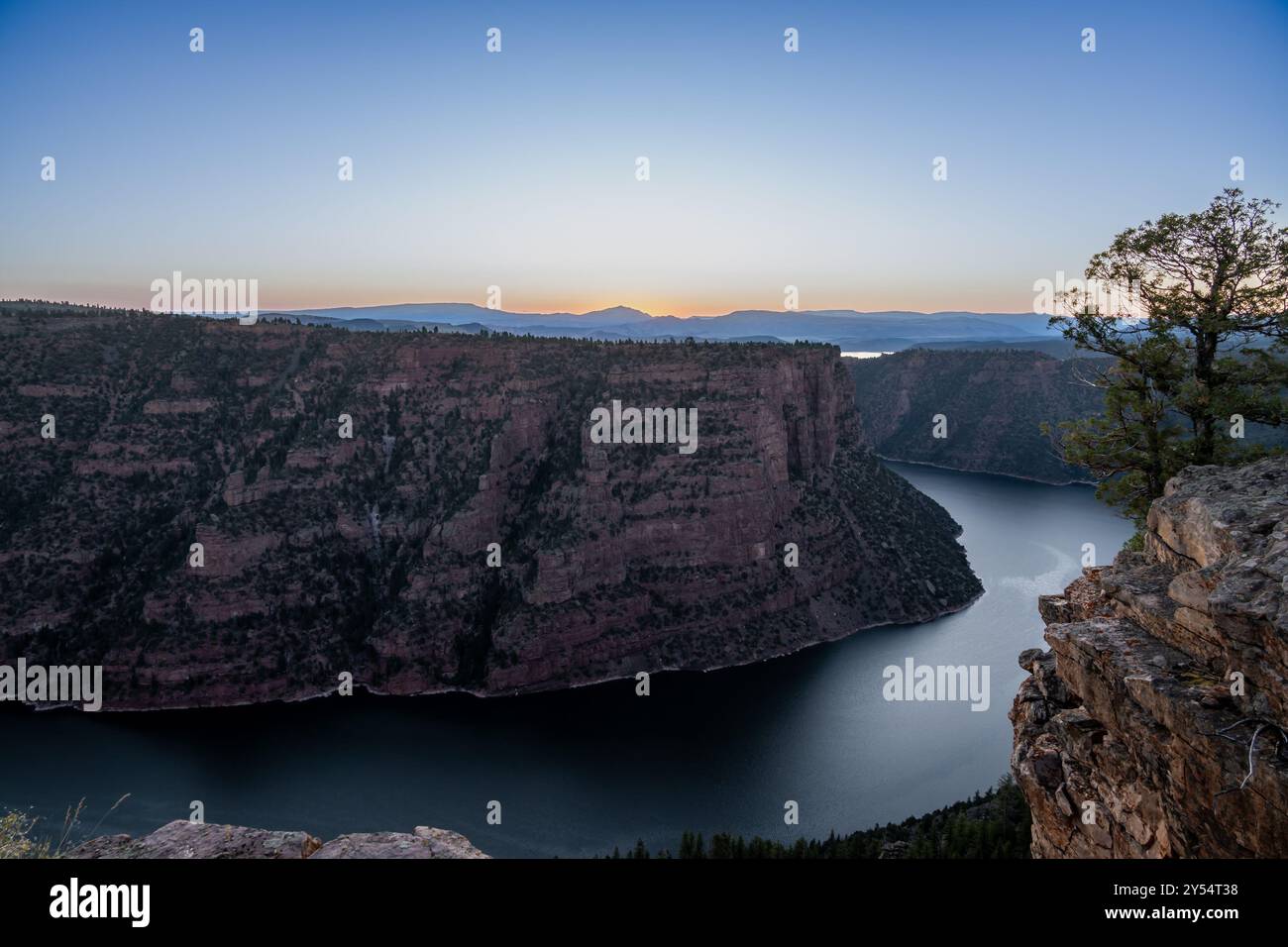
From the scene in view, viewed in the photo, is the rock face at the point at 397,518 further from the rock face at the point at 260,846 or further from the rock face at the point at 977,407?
the rock face at the point at 977,407

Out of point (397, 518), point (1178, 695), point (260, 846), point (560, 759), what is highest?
point (1178, 695)

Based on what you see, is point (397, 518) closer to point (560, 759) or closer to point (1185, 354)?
point (560, 759)

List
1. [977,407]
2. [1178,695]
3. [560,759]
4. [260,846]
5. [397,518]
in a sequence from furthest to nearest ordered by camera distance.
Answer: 1. [977,407]
2. [397,518]
3. [560,759]
4. [1178,695]
5. [260,846]

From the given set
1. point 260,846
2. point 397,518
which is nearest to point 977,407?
point 397,518

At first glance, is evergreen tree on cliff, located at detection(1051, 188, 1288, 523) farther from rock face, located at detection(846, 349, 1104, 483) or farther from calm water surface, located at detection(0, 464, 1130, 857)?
rock face, located at detection(846, 349, 1104, 483)

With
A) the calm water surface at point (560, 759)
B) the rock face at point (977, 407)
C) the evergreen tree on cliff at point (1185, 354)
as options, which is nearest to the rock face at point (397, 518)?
the calm water surface at point (560, 759)
